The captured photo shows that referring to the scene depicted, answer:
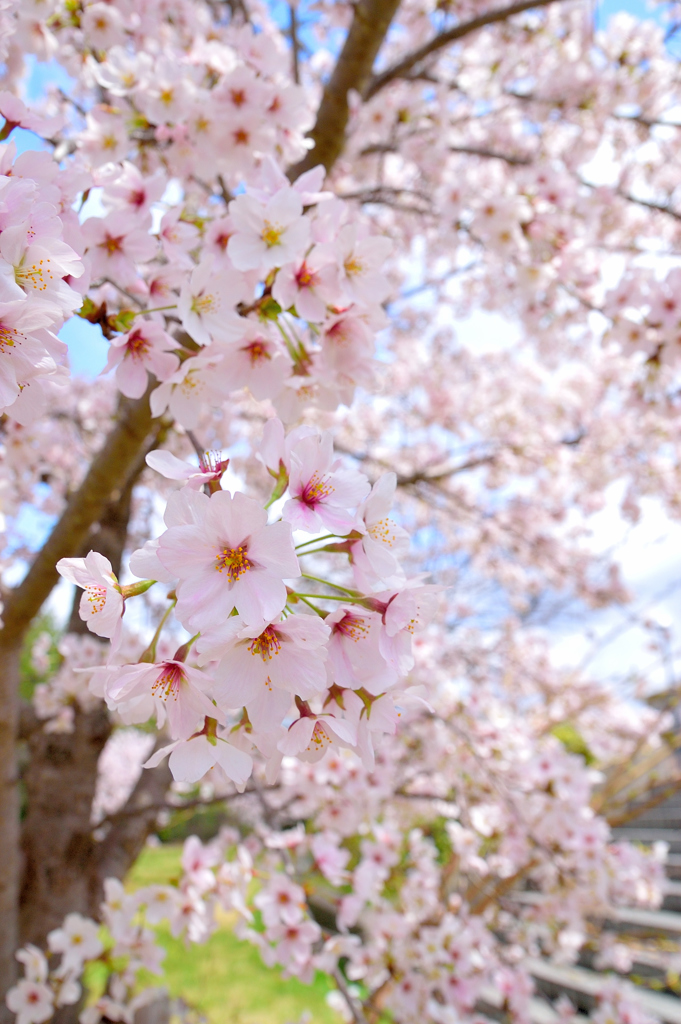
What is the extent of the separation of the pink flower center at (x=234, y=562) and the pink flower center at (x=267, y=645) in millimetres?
78

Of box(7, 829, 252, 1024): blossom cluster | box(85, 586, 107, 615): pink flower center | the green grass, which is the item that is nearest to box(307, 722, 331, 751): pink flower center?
box(85, 586, 107, 615): pink flower center

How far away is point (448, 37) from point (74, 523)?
2.48m

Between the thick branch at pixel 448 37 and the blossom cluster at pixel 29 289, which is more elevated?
the thick branch at pixel 448 37

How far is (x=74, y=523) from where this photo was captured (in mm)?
1725

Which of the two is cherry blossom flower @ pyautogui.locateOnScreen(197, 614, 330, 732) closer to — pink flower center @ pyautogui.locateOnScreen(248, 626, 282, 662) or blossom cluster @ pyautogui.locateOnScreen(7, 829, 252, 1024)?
pink flower center @ pyautogui.locateOnScreen(248, 626, 282, 662)

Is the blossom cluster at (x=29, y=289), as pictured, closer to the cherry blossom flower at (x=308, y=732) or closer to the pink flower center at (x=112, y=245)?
the pink flower center at (x=112, y=245)

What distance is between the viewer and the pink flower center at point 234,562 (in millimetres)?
675

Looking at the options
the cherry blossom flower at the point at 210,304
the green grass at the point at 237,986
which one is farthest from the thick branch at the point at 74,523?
the green grass at the point at 237,986

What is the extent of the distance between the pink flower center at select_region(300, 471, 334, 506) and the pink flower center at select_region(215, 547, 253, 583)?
0.51 feet

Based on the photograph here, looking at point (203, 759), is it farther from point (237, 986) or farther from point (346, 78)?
point (237, 986)

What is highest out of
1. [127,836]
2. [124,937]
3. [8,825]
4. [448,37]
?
[448,37]

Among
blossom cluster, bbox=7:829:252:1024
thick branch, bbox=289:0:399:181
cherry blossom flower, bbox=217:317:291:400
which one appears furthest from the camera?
thick branch, bbox=289:0:399:181

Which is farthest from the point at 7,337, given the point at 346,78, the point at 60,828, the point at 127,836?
the point at 127,836

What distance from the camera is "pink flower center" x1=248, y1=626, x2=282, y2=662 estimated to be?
689 mm
